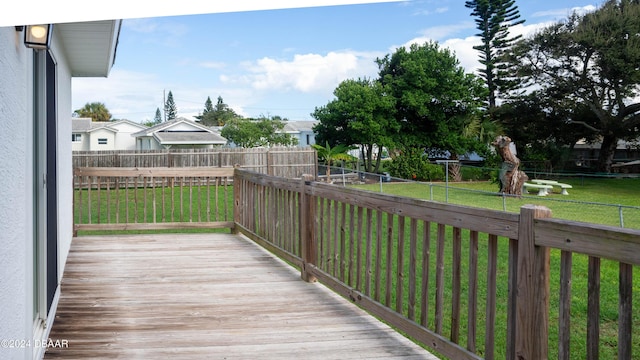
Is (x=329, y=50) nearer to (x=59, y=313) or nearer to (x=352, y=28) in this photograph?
(x=352, y=28)

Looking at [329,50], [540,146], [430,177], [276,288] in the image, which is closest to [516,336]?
[276,288]

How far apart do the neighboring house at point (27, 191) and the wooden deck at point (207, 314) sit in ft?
0.84

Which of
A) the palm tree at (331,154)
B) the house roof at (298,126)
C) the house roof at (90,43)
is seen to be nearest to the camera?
the house roof at (90,43)

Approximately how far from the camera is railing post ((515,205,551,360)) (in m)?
2.01

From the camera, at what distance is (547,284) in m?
2.01

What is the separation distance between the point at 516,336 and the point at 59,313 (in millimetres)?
2636

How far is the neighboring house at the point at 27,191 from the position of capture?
1.87 meters

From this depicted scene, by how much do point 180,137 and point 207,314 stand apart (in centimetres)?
2683

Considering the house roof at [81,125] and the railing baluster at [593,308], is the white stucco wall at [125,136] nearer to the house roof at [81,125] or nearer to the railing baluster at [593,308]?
the house roof at [81,125]

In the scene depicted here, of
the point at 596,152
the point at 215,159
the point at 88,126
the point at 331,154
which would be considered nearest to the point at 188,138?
the point at 331,154

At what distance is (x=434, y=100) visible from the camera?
29.8m

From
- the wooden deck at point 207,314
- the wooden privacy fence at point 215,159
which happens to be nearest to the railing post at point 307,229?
the wooden deck at point 207,314

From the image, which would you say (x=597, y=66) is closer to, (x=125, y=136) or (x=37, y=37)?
(x=125, y=136)

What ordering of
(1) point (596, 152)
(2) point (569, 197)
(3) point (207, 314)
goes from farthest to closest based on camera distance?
(1) point (596, 152)
(2) point (569, 197)
(3) point (207, 314)
